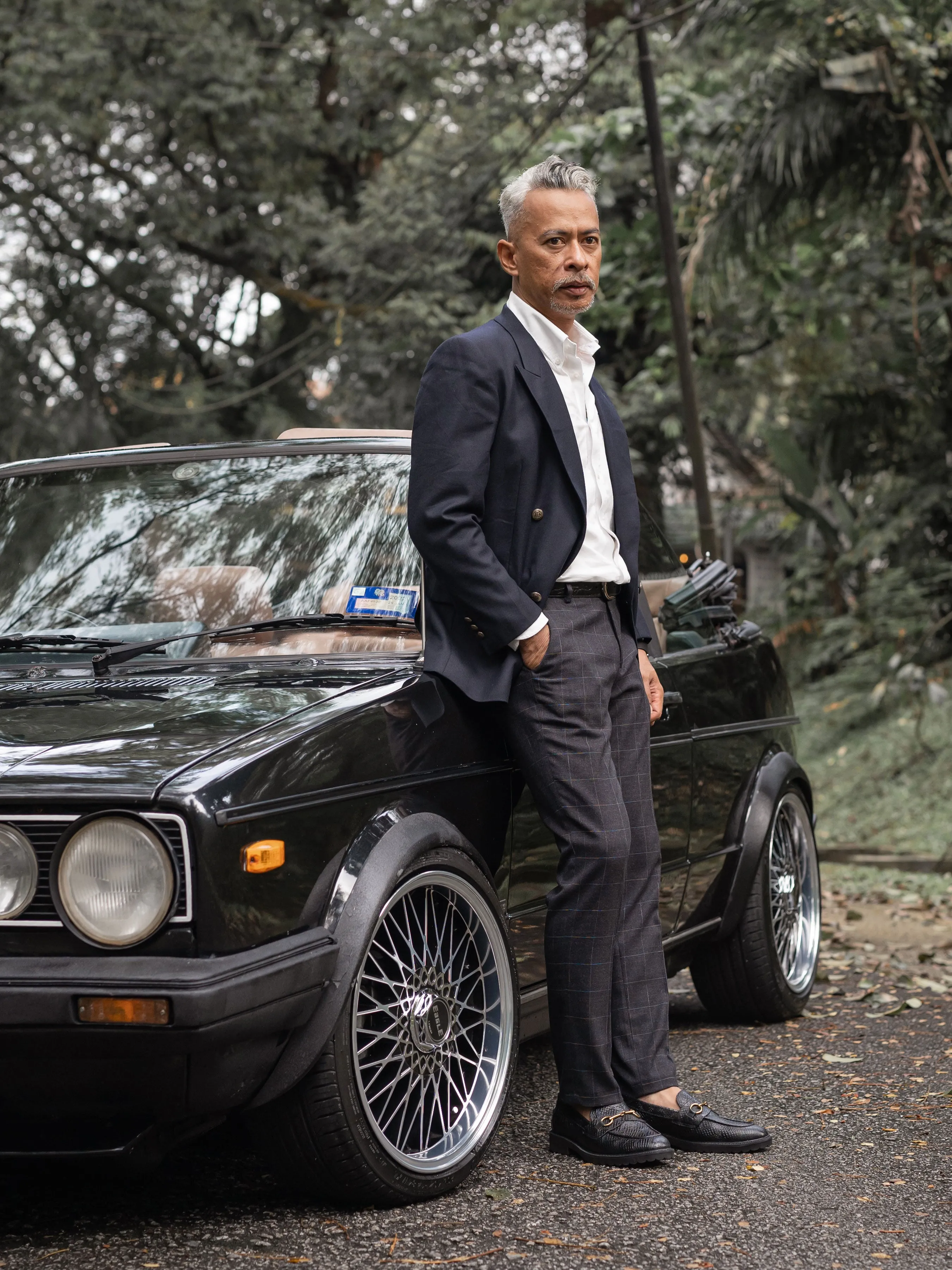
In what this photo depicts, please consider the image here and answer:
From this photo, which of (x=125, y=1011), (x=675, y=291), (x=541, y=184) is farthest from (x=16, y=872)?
(x=675, y=291)

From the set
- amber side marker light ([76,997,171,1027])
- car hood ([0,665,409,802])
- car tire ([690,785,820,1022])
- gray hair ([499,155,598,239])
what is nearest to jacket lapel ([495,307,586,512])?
gray hair ([499,155,598,239])

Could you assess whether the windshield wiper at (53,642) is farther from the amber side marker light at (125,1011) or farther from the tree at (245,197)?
the tree at (245,197)

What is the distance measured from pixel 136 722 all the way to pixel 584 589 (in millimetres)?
1121

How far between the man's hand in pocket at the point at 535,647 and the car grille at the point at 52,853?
101cm

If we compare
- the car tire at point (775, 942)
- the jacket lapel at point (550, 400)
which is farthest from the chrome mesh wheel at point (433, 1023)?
the car tire at point (775, 942)

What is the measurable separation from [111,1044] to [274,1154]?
1.72 ft

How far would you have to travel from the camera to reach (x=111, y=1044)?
9.09 ft

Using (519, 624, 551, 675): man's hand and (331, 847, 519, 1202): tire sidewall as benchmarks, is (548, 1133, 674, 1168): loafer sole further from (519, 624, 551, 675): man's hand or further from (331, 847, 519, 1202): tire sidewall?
(519, 624, 551, 675): man's hand

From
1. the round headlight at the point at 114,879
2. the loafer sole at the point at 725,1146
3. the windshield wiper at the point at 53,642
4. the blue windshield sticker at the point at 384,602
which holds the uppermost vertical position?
the blue windshield sticker at the point at 384,602

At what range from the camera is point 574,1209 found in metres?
3.32

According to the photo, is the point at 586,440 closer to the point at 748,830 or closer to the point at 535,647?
the point at 535,647

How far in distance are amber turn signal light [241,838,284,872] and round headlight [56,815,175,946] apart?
14 cm

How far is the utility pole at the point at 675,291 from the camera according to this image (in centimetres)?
1073

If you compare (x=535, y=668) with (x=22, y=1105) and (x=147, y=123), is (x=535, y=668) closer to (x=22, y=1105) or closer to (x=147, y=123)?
(x=22, y=1105)
